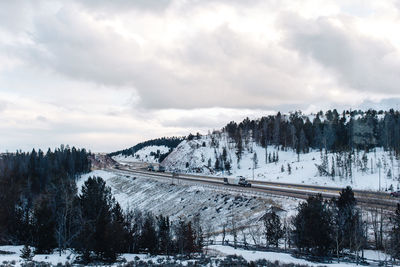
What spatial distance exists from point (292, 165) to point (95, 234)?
80.0 metres

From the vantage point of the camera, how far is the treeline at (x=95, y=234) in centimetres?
2923

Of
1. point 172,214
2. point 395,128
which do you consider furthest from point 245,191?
point 395,128

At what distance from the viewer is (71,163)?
479 feet

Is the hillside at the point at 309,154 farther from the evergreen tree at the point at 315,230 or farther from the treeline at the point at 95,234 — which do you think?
the treeline at the point at 95,234

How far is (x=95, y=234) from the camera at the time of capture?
99.1 feet

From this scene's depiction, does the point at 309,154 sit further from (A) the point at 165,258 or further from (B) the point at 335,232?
(A) the point at 165,258

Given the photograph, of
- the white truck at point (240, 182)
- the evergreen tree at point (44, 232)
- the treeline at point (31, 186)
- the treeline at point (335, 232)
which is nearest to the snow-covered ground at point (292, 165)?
the white truck at point (240, 182)

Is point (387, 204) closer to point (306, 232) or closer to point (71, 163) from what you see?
point (306, 232)

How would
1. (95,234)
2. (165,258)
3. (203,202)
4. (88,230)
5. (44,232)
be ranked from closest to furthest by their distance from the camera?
(165,258), (95,234), (88,230), (44,232), (203,202)

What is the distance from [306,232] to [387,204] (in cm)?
1835

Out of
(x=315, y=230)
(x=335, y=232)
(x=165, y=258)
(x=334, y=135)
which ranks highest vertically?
(x=334, y=135)

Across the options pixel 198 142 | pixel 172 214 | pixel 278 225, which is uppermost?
pixel 198 142

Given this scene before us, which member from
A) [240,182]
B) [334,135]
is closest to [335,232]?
[240,182]

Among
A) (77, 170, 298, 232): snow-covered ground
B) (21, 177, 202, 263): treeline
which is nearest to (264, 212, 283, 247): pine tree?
(21, 177, 202, 263): treeline
